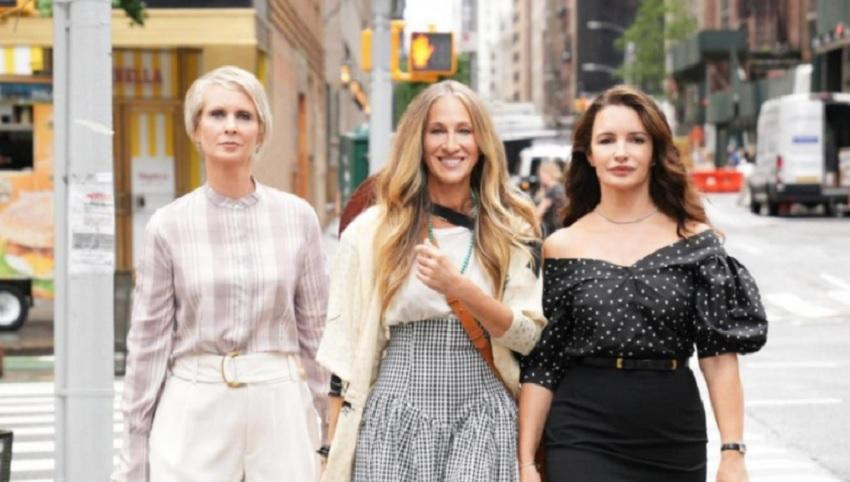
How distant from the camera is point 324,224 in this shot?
41.0m

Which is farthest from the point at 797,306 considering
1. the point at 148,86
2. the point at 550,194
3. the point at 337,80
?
the point at 337,80

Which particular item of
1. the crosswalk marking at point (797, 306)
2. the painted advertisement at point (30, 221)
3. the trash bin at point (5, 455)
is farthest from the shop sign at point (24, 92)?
the trash bin at point (5, 455)

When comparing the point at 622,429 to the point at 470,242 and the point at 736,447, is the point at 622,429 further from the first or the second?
the point at 470,242

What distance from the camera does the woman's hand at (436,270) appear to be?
4523mm

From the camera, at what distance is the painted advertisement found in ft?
62.5

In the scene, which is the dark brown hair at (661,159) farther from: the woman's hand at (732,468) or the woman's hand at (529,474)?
the woman's hand at (529,474)

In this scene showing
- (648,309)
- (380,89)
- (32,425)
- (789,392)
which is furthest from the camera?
(380,89)

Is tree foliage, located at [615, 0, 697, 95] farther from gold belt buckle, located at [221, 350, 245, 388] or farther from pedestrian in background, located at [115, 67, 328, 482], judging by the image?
gold belt buckle, located at [221, 350, 245, 388]

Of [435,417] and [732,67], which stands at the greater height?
[732,67]

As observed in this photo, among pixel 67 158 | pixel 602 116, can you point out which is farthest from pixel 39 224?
pixel 602 116

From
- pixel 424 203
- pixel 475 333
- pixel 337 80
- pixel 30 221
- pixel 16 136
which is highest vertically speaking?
pixel 337 80

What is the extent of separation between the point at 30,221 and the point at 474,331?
51.2 feet

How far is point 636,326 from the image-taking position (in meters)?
4.79

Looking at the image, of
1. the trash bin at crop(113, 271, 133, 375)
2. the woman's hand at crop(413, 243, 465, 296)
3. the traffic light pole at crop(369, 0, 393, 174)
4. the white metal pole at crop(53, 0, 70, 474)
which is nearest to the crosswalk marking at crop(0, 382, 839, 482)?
the trash bin at crop(113, 271, 133, 375)
